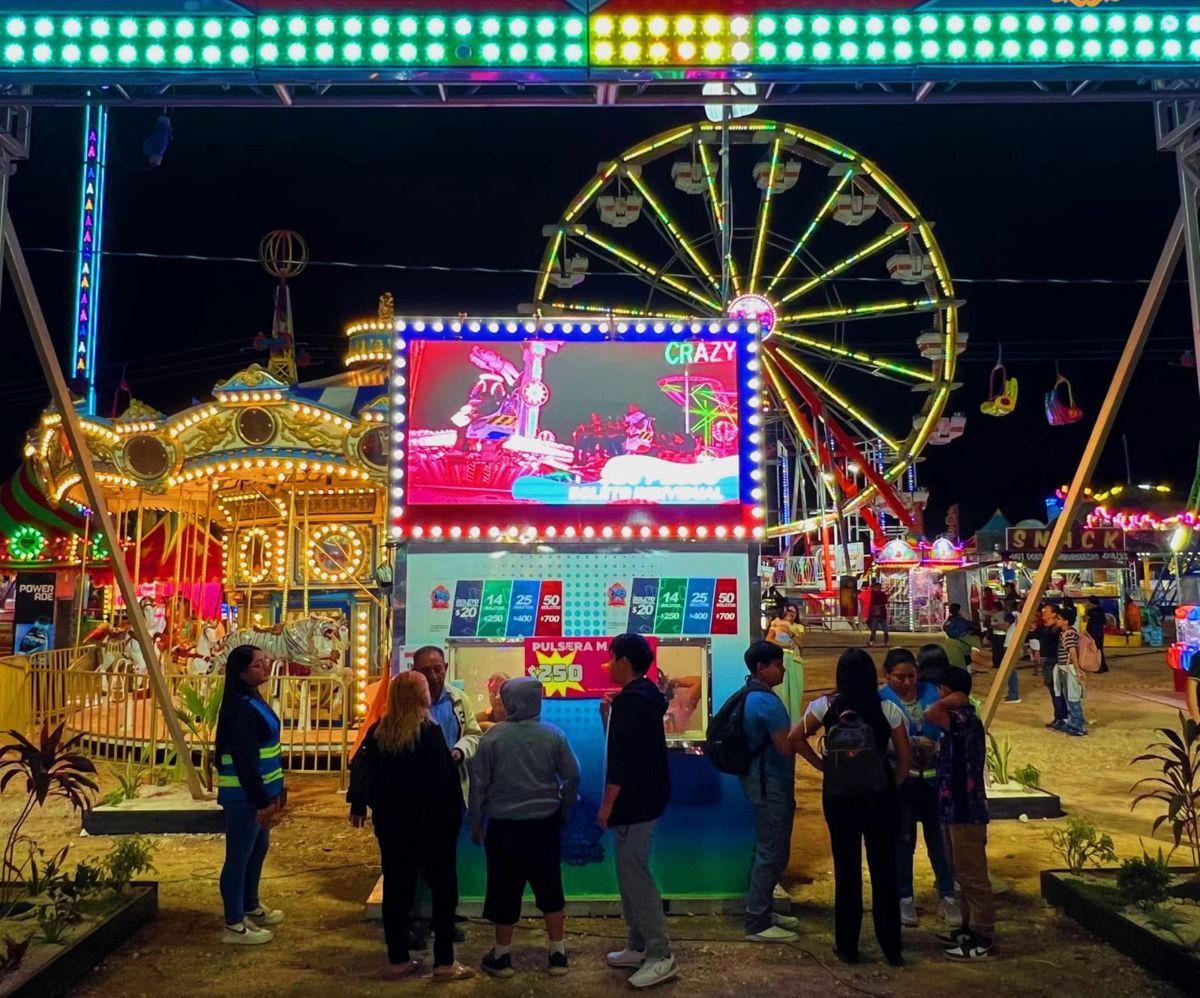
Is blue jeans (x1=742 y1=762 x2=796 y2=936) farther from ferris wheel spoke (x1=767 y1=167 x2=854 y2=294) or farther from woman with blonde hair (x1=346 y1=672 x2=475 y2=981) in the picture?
ferris wheel spoke (x1=767 y1=167 x2=854 y2=294)

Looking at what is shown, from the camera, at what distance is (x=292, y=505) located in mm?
Result: 12789

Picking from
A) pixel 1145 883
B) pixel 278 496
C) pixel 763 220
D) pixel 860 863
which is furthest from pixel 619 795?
pixel 763 220

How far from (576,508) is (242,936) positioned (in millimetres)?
3077

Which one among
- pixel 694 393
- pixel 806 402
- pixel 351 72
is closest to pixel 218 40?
pixel 351 72

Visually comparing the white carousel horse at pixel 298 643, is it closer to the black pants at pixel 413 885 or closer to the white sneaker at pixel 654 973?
the black pants at pixel 413 885

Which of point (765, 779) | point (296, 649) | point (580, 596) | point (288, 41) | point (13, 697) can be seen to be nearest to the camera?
point (288, 41)

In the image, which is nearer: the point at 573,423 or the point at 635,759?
the point at 635,759

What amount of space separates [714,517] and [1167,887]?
3198 millimetres

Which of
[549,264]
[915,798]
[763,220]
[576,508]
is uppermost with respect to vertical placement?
[763,220]

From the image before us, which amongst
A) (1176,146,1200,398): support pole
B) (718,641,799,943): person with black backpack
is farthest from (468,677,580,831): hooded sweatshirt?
(1176,146,1200,398): support pole

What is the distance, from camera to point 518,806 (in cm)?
454

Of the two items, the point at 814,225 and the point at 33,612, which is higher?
the point at 814,225

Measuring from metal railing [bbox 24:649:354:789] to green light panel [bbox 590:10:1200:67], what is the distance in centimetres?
730

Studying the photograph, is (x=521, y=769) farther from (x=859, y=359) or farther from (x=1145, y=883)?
(x=859, y=359)
